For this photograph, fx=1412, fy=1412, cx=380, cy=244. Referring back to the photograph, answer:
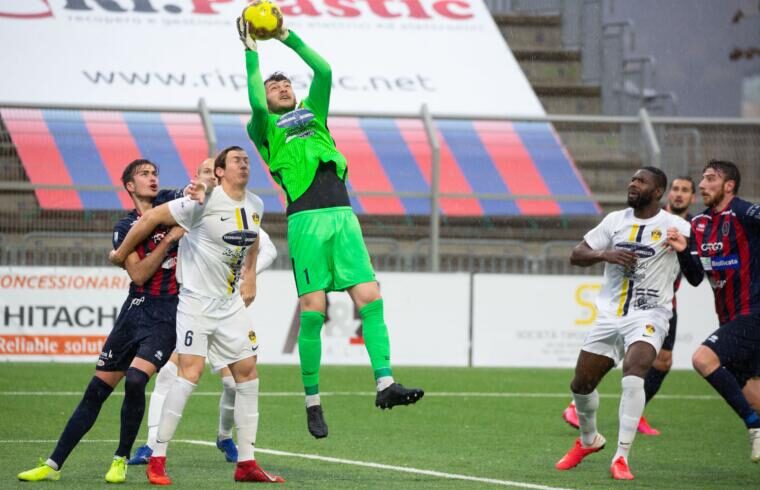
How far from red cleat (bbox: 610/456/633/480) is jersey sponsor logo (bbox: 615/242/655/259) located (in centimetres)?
150

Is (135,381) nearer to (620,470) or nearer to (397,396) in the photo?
(397,396)

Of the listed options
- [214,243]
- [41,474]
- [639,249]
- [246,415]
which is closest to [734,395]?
[639,249]

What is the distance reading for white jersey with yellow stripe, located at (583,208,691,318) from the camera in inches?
403

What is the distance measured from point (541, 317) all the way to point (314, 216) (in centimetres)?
1072

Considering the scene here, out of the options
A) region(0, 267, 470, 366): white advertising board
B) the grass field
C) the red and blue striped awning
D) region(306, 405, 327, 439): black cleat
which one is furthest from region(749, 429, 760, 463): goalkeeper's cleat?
the red and blue striped awning

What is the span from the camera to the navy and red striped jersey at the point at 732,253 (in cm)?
1038

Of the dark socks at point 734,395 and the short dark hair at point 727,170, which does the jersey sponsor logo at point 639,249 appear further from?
the dark socks at point 734,395

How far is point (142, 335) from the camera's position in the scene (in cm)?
926

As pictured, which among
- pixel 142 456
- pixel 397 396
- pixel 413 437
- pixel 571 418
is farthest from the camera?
pixel 571 418

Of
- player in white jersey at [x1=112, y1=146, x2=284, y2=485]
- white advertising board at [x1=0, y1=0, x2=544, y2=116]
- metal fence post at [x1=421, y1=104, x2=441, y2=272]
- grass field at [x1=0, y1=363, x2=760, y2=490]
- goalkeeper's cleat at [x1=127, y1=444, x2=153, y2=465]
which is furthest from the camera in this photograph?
white advertising board at [x1=0, y1=0, x2=544, y2=116]

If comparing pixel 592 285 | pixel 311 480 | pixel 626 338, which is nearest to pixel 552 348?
pixel 592 285

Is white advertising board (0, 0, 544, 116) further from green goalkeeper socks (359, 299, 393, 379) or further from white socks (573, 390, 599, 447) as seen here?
green goalkeeper socks (359, 299, 393, 379)

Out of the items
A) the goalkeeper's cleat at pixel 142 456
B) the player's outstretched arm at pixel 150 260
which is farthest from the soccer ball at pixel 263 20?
the goalkeeper's cleat at pixel 142 456

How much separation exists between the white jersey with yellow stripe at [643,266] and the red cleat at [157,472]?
11.6 feet
